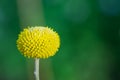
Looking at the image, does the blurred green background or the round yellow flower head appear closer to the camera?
the round yellow flower head

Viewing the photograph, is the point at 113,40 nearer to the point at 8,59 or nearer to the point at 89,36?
the point at 89,36

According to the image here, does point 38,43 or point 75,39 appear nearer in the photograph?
point 38,43

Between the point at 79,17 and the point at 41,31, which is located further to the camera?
the point at 79,17

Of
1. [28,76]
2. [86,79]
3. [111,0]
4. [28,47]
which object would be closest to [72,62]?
[86,79]

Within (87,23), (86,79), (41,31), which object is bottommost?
(86,79)
